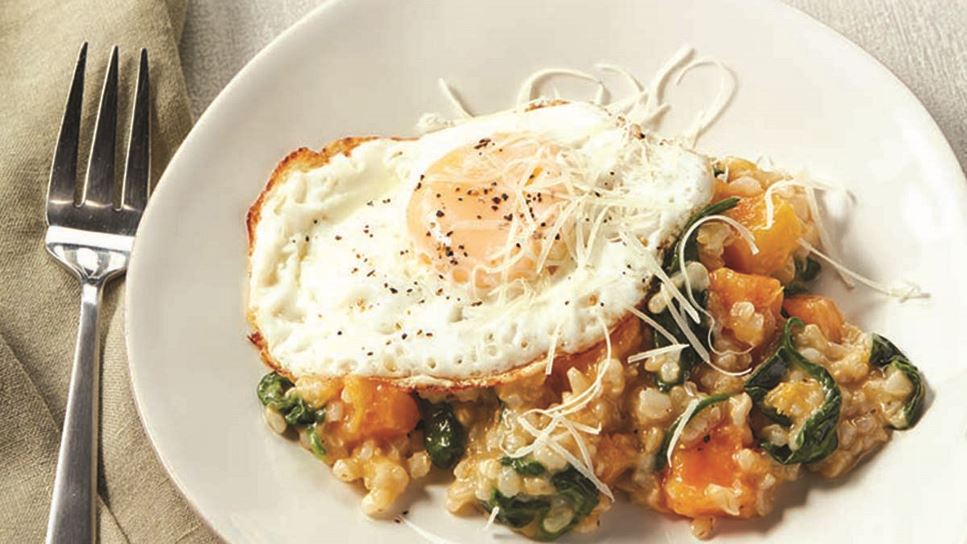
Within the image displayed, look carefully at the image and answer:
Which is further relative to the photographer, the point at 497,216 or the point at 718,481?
the point at 497,216

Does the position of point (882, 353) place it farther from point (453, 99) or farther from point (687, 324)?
point (453, 99)

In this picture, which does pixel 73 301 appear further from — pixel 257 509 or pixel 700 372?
pixel 700 372

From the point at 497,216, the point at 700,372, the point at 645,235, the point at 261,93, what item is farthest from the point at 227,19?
the point at 700,372

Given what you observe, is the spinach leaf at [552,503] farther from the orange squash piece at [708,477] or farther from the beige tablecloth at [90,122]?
the beige tablecloth at [90,122]

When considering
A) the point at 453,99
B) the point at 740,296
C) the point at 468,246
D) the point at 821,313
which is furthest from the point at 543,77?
the point at 821,313

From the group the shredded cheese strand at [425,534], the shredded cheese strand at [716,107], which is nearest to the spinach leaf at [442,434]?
the shredded cheese strand at [425,534]

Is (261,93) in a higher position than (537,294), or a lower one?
higher
